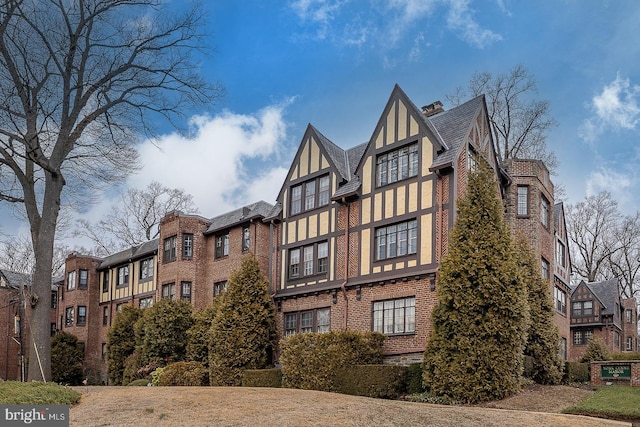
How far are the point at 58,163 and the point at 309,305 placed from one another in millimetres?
10425

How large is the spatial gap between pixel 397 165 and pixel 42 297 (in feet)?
40.4

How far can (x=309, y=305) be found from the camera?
79.3 feet

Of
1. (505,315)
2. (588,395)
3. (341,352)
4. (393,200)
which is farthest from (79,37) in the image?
(588,395)

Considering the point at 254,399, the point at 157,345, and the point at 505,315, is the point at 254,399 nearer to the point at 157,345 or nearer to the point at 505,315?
the point at 505,315

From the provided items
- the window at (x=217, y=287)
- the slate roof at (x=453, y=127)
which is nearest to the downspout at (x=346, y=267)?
the slate roof at (x=453, y=127)

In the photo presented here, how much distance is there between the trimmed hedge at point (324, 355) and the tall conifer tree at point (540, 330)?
5.21m

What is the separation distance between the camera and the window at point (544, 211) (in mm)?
26709

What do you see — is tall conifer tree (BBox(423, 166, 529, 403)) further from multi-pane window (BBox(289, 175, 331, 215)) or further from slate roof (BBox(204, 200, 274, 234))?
slate roof (BBox(204, 200, 274, 234))

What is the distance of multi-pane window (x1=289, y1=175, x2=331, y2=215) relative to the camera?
2468 cm

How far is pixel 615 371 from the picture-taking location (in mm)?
18812

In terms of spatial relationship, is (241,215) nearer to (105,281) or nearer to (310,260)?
(310,260)

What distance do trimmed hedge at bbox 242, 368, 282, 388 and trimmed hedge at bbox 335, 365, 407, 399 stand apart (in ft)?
9.89

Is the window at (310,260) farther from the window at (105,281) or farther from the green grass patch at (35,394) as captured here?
the window at (105,281)

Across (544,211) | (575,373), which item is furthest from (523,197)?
(575,373)
